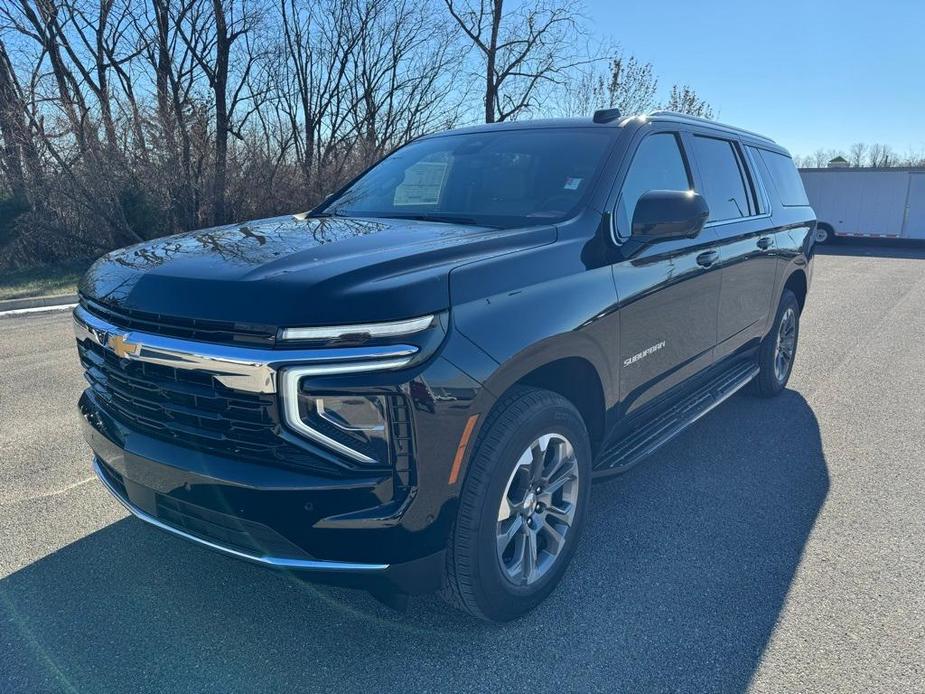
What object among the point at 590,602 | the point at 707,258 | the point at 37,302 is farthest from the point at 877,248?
the point at 590,602

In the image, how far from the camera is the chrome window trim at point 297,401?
2.03 metres

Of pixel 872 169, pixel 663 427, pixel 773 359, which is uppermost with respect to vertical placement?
pixel 872 169

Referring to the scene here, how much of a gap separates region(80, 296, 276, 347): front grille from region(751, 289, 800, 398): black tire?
4198 millimetres

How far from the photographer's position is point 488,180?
3.58 meters

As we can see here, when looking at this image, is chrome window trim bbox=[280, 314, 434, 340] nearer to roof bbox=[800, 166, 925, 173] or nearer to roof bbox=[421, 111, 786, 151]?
roof bbox=[421, 111, 786, 151]

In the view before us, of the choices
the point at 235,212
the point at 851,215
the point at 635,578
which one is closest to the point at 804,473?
the point at 635,578

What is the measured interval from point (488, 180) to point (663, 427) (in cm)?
161

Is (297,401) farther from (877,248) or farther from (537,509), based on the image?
(877,248)

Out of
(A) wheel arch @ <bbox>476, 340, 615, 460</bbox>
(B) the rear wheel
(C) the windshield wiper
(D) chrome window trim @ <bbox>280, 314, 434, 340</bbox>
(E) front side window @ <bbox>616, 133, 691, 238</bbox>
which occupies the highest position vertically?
(E) front side window @ <bbox>616, 133, 691, 238</bbox>

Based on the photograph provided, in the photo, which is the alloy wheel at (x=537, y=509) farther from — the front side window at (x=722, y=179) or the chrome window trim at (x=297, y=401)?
the front side window at (x=722, y=179)

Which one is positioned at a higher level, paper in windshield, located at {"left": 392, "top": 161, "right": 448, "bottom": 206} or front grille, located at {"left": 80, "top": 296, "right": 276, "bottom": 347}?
paper in windshield, located at {"left": 392, "top": 161, "right": 448, "bottom": 206}

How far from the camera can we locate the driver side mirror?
2980 mm

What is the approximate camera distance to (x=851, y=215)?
22438 millimetres

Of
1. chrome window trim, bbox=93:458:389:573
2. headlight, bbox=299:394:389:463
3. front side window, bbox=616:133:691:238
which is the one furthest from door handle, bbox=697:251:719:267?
chrome window trim, bbox=93:458:389:573
